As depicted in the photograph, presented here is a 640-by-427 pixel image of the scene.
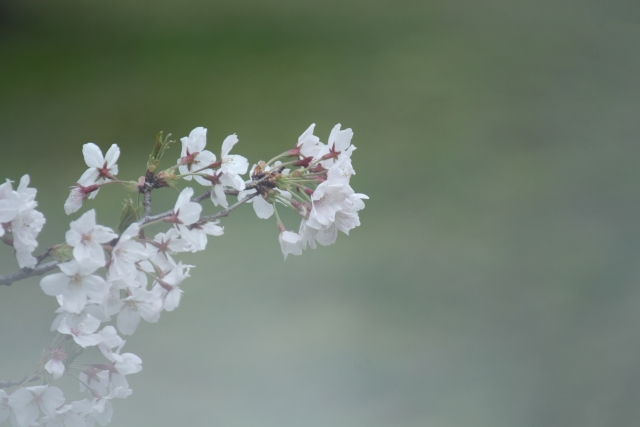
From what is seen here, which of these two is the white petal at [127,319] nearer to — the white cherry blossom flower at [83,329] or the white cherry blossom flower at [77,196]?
the white cherry blossom flower at [83,329]

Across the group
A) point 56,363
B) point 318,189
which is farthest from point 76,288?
point 318,189

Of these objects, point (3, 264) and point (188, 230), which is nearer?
point (188, 230)

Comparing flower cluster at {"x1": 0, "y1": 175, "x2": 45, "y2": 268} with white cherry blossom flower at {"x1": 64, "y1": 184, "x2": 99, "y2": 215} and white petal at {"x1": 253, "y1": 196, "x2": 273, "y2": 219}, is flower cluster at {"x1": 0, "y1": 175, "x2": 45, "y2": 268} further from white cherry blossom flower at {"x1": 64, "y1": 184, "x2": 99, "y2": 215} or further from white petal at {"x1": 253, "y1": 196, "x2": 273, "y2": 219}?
white petal at {"x1": 253, "y1": 196, "x2": 273, "y2": 219}

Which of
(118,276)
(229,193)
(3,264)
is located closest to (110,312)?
(118,276)

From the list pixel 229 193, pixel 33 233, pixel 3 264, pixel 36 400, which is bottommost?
pixel 36 400

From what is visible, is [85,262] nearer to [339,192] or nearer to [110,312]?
[110,312]

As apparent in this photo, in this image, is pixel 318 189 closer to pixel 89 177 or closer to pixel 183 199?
pixel 183 199

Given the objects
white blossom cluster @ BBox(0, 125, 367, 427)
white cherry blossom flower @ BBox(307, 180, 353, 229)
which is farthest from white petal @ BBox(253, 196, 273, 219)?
white cherry blossom flower @ BBox(307, 180, 353, 229)
